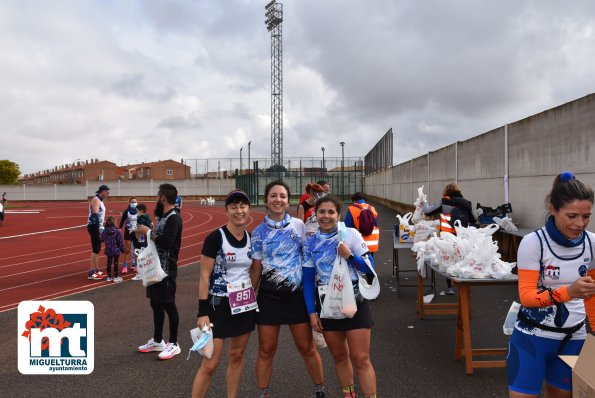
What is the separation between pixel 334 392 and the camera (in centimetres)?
374

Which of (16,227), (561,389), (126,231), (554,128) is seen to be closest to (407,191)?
(554,128)

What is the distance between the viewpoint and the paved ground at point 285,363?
3805 millimetres

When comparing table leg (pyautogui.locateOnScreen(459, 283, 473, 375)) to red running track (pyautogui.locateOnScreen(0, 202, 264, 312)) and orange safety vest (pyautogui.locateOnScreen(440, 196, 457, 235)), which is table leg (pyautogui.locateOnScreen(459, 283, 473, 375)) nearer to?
orange safety vest (pyautogui.locateOnScreen(440, 196, 457, 235))

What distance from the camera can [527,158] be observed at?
8.99 meters

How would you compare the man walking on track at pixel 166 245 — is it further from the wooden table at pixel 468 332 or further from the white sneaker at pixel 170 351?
the wooden table at pixel 468 332

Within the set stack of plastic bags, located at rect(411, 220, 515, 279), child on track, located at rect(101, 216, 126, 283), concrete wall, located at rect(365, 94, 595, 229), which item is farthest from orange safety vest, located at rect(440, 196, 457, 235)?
child on track, located at rect(101, 216, 126, 283)

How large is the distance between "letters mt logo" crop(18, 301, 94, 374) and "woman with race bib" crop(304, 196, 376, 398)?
2.65 meters

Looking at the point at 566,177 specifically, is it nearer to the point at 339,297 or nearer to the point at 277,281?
the point at 339,297

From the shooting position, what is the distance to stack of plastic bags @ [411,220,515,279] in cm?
395

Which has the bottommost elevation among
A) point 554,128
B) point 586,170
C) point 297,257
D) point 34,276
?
point 34,276

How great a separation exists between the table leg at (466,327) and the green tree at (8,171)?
94.4 meters

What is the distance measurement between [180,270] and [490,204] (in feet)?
25.3

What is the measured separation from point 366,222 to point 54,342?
13.0ft

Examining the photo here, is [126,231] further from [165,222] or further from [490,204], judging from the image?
[490,204]
